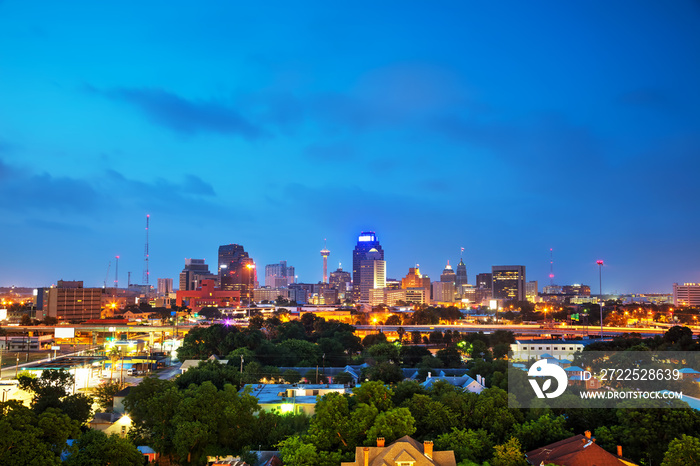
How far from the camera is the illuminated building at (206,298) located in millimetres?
137750

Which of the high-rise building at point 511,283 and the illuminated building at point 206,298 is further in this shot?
the high-rise building at point 511,283

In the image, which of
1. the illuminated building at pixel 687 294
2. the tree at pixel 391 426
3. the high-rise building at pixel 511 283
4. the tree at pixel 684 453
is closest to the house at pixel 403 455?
the tree at pixel 391 426

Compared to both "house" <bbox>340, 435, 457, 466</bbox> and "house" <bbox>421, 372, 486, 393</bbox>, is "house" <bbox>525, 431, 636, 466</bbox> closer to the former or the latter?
"house" <bbox>340, 435, 457, 466</bbox>

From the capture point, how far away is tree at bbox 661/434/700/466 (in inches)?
522

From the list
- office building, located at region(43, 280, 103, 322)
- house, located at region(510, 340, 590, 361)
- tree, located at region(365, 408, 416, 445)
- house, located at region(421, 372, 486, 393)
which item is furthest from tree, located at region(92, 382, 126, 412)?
office building, located at region(43, 280, 103, 322)

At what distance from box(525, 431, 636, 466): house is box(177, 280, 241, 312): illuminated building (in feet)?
418

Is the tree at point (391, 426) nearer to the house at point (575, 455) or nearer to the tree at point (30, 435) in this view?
the house at point (575, 455)

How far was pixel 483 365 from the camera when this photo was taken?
3066 centimetres

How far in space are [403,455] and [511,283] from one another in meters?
176

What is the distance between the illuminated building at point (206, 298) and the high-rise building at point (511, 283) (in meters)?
90.2

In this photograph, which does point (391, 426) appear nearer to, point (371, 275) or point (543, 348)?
point (543, 348)

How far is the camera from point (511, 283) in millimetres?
180125

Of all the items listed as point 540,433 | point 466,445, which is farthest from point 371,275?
point 466,445

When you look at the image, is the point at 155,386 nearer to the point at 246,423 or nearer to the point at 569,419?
the point at 246,423
